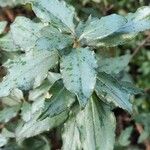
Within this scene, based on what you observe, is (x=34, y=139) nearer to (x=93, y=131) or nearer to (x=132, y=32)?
(x=93, y=131)

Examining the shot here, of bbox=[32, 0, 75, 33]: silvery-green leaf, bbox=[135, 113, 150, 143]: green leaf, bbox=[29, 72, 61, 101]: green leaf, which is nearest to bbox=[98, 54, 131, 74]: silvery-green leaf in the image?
bbox=[29, 72, 61, 101]: green leaf

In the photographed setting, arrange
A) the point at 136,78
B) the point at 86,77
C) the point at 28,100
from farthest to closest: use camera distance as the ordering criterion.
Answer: the point at 136,78
the point at 28,100
the point at 86,77

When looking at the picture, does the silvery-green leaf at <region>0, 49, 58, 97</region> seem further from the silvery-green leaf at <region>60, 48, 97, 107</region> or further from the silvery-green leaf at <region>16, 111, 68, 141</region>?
the silvery-green leaf at <region>16, 111, 68, 141</region>

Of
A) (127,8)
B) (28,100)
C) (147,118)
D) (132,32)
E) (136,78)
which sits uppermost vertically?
(132,32)

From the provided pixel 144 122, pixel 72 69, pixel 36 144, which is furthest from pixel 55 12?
pixel 144 122

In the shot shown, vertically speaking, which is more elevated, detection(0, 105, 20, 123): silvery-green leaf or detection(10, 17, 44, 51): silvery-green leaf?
detection(10, 17, 44, 51): silvery-green leaf

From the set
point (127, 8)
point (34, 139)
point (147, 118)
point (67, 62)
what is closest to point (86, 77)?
point (67, 62)

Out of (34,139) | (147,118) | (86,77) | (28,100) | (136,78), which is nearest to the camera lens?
(86,77)

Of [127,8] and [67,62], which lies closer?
[67,62]
